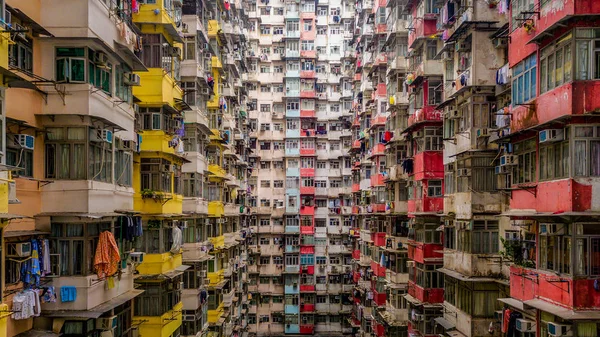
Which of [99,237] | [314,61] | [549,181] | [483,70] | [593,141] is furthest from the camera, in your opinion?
[314,61]

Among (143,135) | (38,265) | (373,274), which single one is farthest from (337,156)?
(38,265)

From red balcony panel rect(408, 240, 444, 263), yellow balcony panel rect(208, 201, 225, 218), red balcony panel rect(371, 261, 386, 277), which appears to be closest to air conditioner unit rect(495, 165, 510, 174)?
red balcony panel rect(408, 240, 444, 263)

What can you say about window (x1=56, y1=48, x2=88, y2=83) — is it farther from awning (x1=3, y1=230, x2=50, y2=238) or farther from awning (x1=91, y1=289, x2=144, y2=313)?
awning (x1=91, y1=289, x2=144, y2=313)

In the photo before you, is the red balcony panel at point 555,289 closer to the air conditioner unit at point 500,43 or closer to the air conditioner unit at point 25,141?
the air conditioner unit at point 500,43

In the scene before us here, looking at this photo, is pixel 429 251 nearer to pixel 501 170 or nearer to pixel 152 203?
pixel 501 170

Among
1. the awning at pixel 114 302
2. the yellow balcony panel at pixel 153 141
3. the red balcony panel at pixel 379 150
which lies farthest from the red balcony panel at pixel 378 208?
the awning at pixel 114 302

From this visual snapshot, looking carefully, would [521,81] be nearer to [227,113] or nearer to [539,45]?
[539,45]
